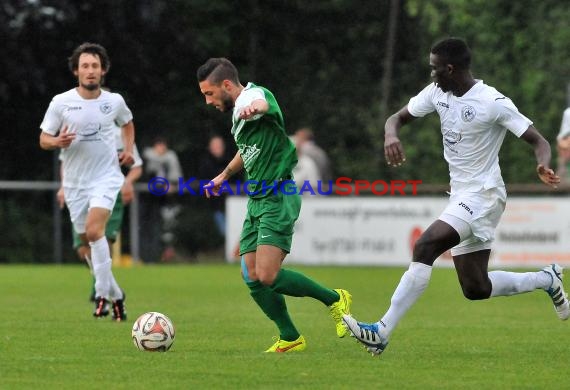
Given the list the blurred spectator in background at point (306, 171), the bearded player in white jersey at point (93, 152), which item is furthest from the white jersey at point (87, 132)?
the blurred spectator in background at point (306, 171)

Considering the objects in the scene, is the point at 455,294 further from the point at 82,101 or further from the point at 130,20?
the point at 130,20

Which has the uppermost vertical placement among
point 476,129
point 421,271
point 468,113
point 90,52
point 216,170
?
point 90,52

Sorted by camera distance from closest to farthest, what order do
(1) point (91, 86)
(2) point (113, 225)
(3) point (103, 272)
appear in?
(3) point (103, 272), (1) point (91, 86), (2) point (113, 225)

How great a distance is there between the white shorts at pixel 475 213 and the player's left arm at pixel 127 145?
4317 mm

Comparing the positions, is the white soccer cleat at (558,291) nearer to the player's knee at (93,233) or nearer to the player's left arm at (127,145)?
the player's knee at (93,233)

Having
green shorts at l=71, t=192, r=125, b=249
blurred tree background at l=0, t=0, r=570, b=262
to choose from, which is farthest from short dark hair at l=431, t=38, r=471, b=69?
blurred tree background at l=0, t=0, r=570, b=262

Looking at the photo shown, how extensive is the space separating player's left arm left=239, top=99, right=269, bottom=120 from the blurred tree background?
1730 cm

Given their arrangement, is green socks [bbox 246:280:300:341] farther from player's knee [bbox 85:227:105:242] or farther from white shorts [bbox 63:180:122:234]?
white shorts [bbox 63:180:122:234]

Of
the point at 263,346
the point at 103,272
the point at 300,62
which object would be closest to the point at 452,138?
the point at 263,346

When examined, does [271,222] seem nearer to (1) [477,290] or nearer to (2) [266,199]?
(2) [266,199]

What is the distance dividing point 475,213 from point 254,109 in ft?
5.82

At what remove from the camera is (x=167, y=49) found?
3056 centimetres

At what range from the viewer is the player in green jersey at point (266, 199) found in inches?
401

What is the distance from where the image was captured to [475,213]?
33.8ft
